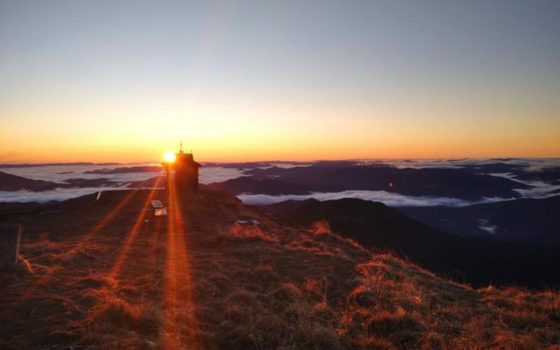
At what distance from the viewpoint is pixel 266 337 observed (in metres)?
5.68

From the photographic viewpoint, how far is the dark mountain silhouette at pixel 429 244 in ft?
323

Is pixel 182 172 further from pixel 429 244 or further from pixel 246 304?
pixel 429 244

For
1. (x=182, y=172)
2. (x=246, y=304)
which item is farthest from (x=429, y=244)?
(x=246, y=304)

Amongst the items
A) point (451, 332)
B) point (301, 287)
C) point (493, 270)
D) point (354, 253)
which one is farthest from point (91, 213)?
point (493, 270)

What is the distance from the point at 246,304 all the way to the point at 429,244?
135097 millimetres

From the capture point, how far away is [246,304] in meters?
7.39

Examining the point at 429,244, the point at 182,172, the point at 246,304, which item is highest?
the point at 182,172

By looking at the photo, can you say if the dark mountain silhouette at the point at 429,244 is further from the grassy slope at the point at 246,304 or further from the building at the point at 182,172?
the grassy slope at the point at 246,304

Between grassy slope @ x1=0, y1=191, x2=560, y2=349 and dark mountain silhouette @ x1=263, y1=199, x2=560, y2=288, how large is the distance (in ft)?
263

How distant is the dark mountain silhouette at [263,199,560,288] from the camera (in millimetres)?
98312

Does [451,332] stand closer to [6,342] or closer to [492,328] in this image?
[492,328]

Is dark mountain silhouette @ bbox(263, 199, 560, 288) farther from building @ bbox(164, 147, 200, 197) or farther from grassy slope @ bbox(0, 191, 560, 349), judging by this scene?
grassy slope @ bbox(0, 191, 560, 349)

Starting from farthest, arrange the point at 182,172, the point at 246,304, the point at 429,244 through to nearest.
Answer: the point at 429,244, the point at 182,172, the point at 246,304

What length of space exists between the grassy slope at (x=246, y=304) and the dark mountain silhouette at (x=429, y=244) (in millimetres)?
80163
